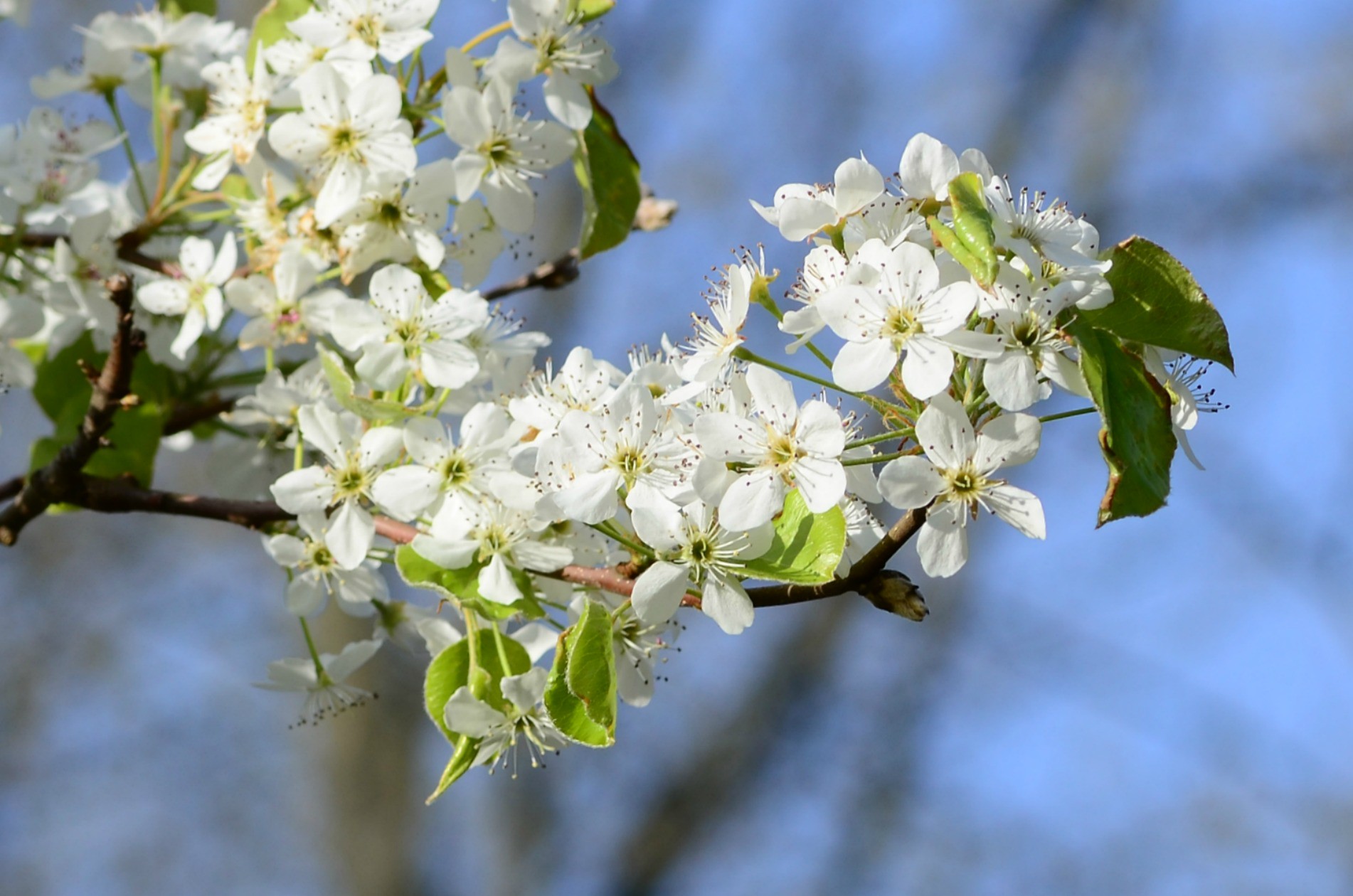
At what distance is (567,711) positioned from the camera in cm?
100

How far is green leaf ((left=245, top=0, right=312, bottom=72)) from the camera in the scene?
4.85 ft

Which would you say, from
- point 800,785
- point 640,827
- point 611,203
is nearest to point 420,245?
point 611,203

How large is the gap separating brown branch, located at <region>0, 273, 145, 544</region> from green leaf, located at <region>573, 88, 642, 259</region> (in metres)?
0.47

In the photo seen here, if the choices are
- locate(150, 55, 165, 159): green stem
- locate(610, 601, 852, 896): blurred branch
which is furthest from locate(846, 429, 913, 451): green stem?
locate(610, 601, 852, 896): blurred branch

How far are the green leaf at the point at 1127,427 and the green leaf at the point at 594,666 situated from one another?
0.37 meters

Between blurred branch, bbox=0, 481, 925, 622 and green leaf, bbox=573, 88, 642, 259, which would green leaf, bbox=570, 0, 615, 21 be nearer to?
green leaf, bbox=573, 88, 642, 259

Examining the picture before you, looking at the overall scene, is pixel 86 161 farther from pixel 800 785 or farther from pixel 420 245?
pixel 800 785

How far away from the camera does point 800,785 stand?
5.40 metres

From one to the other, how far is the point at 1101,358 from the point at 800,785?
15.6 feet

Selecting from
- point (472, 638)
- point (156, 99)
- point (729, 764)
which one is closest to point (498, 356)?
point (472, 638)

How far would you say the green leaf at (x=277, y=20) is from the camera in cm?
148

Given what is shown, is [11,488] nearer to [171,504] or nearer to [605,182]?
Answer: [171,504]

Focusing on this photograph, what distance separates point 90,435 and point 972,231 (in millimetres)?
901

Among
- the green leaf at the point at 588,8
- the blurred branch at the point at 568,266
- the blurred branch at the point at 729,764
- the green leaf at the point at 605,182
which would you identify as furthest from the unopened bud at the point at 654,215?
the blurred branch at the point at 729,764
